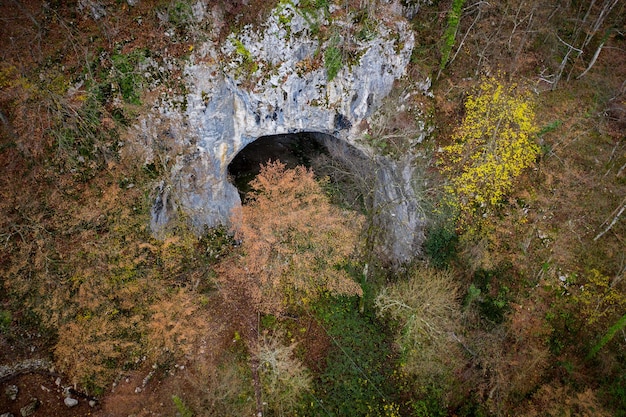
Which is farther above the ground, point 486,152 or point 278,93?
point 278,93

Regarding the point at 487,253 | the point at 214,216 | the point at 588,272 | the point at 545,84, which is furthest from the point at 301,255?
the point at 545,84

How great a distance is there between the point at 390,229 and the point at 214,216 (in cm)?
1002

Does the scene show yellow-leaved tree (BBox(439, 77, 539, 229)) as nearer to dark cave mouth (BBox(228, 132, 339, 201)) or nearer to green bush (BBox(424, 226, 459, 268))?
green bush (BBox(424, 226, 459, 268))

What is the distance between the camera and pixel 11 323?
13.8 m

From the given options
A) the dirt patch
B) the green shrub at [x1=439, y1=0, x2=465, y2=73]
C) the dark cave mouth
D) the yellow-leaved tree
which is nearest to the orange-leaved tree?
the yellow-leaved tree

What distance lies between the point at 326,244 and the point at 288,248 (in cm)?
195

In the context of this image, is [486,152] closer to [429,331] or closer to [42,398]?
[429,331]

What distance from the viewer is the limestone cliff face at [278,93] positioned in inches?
640

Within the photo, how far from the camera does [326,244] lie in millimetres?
16953

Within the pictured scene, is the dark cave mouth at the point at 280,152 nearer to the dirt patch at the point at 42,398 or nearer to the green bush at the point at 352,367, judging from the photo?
the green bush at the point at 352,367

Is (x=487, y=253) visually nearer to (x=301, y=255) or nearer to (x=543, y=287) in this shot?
(x=543, y=287)

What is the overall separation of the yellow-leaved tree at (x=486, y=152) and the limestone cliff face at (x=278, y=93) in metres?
2.25

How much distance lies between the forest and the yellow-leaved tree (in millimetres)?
104

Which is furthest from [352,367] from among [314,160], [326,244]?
[314,160]
